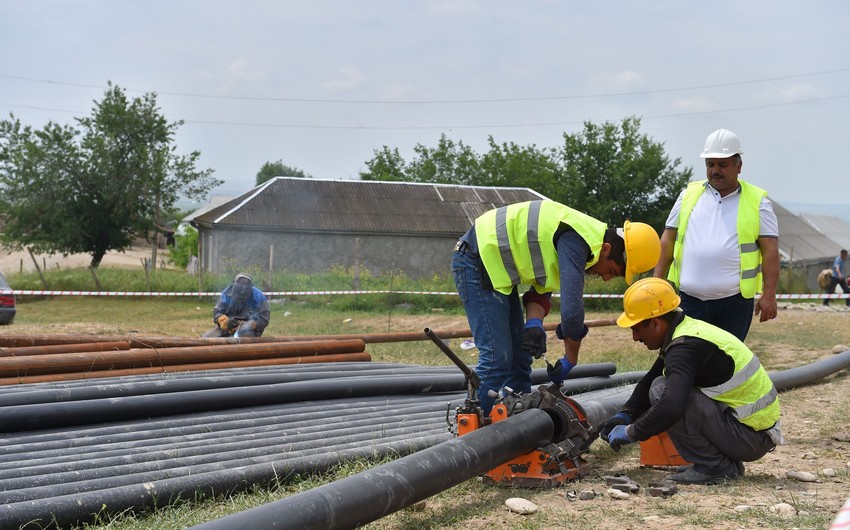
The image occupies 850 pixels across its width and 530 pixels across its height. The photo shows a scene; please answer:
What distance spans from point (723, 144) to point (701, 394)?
1.57 m

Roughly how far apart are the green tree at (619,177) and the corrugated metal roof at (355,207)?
14.8ft

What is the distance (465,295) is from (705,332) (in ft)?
4.10

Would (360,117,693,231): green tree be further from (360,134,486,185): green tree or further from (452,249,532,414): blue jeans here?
(452,249,532,414): blue jeans

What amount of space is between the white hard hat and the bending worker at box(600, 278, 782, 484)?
115 centimetres

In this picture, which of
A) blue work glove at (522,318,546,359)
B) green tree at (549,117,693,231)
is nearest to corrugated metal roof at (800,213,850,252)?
green tree at (549,117,693,231)

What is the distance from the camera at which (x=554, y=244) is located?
4754 millimetres

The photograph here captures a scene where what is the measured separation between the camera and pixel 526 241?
4.77m

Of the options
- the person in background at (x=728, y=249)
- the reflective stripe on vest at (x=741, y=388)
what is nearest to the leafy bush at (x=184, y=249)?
the person in background at (x=728, y=249)

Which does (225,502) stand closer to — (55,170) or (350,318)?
(350,318)

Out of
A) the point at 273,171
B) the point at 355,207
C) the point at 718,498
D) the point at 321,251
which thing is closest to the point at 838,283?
the point at 321,251

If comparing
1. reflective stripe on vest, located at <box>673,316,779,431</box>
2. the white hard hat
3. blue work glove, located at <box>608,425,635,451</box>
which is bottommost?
blue work glove, located at <box>608,425,635,451</box>

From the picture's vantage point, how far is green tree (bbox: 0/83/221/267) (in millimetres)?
29453

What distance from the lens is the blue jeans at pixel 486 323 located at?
4906 mm

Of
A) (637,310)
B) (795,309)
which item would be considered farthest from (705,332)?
(795,309)
